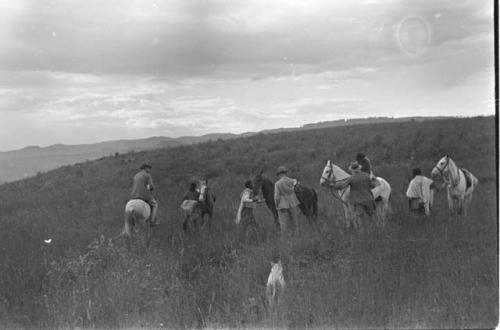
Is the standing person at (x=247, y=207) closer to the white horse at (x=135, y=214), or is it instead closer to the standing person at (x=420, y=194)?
the white horse at (x=135, y=214)

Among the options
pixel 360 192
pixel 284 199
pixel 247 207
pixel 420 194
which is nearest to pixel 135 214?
pixel 247 207

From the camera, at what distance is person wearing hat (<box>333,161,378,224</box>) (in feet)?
35.4

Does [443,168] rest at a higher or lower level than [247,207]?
higher

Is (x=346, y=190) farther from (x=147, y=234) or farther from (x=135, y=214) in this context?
(x=135, y=214)

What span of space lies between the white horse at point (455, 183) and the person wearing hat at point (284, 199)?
3.40 m

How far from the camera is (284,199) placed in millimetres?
11555

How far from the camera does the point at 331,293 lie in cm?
724

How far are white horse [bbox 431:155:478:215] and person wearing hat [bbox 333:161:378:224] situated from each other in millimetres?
2207

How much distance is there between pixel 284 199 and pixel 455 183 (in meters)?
3.93

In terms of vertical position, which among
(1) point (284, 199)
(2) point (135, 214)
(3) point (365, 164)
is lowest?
(2) point (135, 214)

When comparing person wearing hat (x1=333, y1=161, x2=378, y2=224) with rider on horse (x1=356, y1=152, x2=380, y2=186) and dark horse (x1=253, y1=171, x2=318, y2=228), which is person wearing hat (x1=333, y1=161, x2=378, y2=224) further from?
dark horse (x1=253, y1=171, x2=318, y2=228)

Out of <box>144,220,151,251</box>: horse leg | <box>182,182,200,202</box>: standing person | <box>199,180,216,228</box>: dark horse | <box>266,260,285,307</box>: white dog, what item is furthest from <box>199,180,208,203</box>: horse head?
<box>266,260,285,307</box>: white dog

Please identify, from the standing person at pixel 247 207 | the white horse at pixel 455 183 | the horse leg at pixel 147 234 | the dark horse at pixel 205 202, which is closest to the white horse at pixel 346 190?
the white horse at pixel 455 183

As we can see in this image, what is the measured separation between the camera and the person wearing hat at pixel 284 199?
1153 cm
